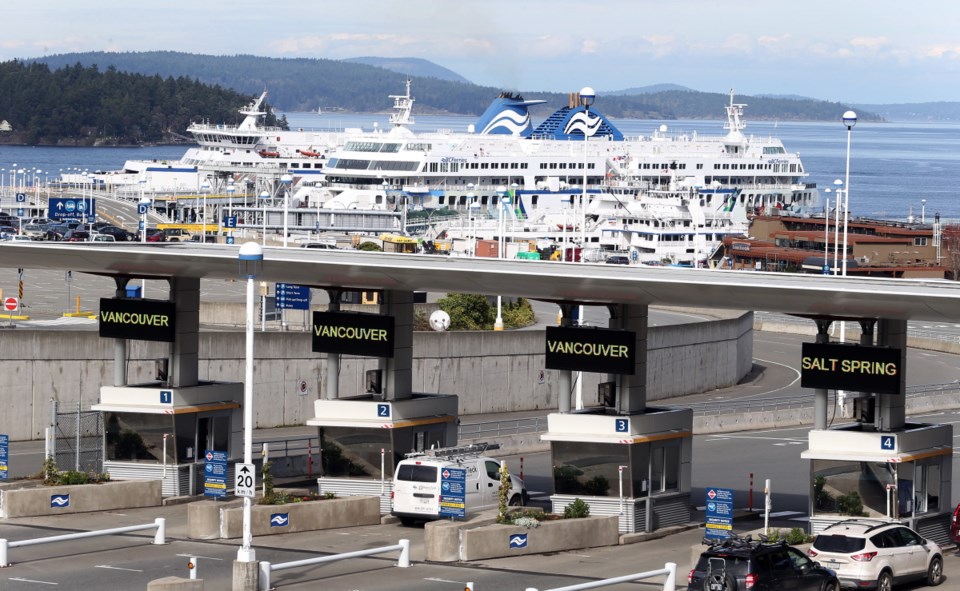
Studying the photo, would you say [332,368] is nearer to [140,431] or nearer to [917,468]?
[140,431]

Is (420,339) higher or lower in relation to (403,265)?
lower

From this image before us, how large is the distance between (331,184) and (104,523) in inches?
4370

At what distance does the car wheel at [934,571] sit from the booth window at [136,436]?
13535mm

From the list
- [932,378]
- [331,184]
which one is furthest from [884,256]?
[331,184]

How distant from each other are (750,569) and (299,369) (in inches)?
935

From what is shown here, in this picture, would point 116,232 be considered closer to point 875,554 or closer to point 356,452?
point 356,452

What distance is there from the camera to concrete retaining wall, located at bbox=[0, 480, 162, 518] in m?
26.7

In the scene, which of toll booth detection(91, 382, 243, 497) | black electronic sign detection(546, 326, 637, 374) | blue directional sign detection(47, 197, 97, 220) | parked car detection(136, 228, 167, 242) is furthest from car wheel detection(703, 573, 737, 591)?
blue directional sign detection(47, 197, 97, 220)

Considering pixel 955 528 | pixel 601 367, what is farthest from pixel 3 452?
pixel 955 528

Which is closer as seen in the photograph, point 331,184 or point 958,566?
point 958,566

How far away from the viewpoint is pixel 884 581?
2147 cm

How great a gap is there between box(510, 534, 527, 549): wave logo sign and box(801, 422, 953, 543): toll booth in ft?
14.6

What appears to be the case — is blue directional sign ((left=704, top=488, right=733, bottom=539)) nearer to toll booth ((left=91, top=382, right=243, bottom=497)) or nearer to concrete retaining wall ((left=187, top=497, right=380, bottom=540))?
concrete retaining wall ((left=187, top=497, right=380, bottom=540))

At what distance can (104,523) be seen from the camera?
1041 inches
